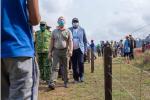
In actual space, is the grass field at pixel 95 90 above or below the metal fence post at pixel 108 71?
below

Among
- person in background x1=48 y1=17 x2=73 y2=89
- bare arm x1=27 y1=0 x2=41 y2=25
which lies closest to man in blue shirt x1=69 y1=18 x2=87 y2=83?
person in background x1=48 y1=17 x2=73 y2=89

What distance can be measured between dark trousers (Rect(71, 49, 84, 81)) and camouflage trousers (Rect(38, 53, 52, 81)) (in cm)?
92

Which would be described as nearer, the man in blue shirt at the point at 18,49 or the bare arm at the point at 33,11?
the man in blue shirt at the point at 18,49

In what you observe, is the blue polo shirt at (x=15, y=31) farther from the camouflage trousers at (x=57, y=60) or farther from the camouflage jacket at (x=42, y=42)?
the camouflage jacket at (x=42, y=42)

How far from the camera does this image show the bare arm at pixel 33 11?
13.1 ft

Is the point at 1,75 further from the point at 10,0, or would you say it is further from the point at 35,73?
the point at 10,0

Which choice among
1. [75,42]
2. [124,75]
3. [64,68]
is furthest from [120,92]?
[124,75]

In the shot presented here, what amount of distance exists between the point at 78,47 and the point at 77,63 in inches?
21.3

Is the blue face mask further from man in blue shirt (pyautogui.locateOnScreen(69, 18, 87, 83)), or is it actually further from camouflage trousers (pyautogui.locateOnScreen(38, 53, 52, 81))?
man in blue shirt (pyautogui.locateOnScreen(69, 18, 87, 83))

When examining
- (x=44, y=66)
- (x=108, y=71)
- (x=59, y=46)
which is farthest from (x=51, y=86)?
(x=108, y=71)

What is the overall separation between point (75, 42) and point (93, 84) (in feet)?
3.88

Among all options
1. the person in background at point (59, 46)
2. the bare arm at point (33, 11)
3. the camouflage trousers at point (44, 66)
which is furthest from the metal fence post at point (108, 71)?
the bare arm at point (33, 11)

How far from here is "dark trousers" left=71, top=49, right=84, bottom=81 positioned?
13.7 m

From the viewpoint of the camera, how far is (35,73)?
409 centimetres
